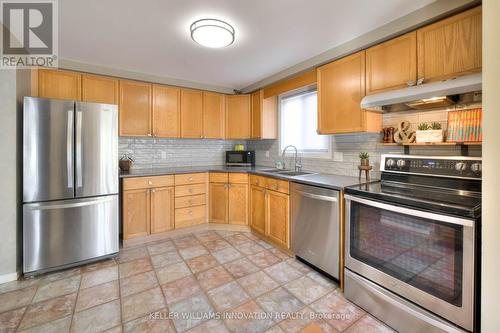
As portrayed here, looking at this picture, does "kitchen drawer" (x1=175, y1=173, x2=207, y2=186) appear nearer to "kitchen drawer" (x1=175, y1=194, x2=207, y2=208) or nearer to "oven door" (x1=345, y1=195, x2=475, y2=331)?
"kitchen drawer" (x1=175, y1=194, x2=207, y2=208)

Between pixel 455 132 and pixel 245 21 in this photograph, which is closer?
pixel 455 132

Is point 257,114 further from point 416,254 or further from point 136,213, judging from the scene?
point 416,254

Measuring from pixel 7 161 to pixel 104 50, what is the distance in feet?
4.88

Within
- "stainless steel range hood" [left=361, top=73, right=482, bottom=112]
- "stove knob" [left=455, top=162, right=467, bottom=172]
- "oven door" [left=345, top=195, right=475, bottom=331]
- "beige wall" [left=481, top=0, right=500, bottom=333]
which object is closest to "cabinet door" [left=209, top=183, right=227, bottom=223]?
"oven door" [left=345, top=195, right=475, bottom=331]

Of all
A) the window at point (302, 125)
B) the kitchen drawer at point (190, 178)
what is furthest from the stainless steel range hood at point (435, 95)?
the kitchen drawer at point (190, 178)

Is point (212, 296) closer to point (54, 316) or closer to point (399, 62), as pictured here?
point (54, 316)

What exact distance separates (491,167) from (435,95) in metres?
0.67

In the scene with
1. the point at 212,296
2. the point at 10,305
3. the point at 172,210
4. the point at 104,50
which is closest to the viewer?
the point at 10,305

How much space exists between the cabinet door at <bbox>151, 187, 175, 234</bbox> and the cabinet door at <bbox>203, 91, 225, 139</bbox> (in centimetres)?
121

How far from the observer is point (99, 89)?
301 centimetres

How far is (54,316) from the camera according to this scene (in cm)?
171

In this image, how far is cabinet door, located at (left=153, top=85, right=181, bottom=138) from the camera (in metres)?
3.42

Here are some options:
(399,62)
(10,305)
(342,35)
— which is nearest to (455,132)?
(399,62)

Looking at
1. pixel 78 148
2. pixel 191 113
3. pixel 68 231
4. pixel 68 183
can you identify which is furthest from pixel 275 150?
pixel 68 231
